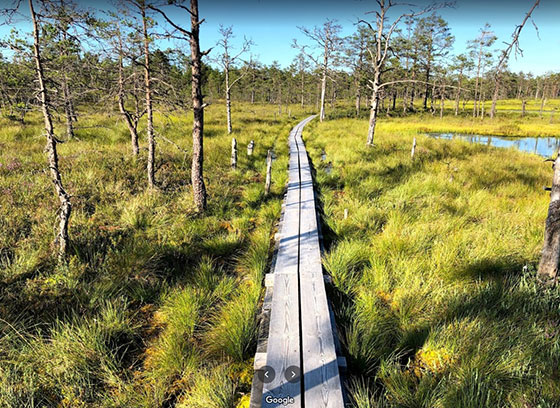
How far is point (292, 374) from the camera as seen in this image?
8.52 ft

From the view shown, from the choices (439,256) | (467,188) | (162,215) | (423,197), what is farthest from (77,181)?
(467,188)

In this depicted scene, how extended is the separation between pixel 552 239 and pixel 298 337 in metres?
3.22

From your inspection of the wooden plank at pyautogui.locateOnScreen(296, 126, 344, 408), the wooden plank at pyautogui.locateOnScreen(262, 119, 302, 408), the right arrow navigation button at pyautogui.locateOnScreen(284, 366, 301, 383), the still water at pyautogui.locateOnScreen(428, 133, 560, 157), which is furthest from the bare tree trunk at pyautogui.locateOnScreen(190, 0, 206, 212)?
the still water at pyautogui.locateOnScreen(428, 133, 560, 157)

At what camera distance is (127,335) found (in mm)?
3227

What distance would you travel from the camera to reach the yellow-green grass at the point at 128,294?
257 cm

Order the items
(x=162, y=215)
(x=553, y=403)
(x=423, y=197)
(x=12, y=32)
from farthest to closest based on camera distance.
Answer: (x=423, y=197) < (x=162, y=215) < (x=12, y=32) < (x=553, y=403)

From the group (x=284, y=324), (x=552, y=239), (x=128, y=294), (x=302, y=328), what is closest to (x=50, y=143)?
(x=128, y=294)

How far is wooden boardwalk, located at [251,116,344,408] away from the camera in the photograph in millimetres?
2406

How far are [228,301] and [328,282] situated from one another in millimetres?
1441

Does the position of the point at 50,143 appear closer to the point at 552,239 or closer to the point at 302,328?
the point at 302,328

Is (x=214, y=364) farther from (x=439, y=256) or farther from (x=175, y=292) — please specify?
(x=439, y=256)

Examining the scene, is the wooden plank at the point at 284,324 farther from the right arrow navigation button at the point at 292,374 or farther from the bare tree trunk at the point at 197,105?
the bare tree trunk at the point at 197,105

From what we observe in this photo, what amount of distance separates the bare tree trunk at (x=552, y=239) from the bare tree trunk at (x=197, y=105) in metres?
5.88

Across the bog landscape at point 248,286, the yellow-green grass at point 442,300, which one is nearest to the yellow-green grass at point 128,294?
the bog landscape at point 248,286
